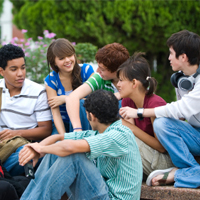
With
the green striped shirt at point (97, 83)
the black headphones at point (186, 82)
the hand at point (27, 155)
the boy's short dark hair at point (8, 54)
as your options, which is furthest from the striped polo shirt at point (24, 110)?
the black headphones at point (186, 82)

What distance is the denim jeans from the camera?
3.24m

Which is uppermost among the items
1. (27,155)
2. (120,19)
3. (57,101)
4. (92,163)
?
(120,19)

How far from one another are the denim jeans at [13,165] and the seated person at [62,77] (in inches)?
21.3

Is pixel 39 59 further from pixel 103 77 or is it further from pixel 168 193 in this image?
pixel 168 193

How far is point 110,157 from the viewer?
8.03 feet

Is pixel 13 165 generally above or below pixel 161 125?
below

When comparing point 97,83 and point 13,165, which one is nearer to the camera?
point 13,165

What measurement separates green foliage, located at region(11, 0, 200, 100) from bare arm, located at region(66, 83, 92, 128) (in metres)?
5.66

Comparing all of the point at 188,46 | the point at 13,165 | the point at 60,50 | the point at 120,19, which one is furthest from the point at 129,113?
the point at 120,19

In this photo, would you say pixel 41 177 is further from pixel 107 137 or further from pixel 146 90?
pixel 146 90

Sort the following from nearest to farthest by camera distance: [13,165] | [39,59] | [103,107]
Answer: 1. [103,107]
2. [13,165]
3. [39,59]

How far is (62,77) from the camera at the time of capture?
3725mm

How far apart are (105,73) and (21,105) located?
1.04m

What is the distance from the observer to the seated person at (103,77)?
329 centimetres
